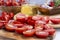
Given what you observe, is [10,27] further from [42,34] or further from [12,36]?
[42,34]

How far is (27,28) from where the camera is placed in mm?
1094

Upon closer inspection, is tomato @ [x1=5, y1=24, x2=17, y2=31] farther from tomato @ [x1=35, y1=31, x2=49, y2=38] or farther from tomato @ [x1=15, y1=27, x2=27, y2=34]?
tomato @ [x1=35, y1=31, x2=49, y2=38]

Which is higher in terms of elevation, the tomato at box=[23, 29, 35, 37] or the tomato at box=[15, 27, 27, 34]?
the tomato at box=[15, 27, 27, 34]

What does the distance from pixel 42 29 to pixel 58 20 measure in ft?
0.77

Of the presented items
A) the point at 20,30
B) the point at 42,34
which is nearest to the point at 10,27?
the point at 20,30

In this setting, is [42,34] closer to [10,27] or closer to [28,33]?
[28,33]

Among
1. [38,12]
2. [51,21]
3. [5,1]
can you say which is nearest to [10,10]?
[5,1]

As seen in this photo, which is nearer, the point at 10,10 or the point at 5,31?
the point at 5,31

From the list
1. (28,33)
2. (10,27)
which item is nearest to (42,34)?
(28,33)

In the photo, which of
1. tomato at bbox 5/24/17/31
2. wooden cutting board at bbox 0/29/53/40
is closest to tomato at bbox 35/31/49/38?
wooden cutting board at bbox 0/29/53/40

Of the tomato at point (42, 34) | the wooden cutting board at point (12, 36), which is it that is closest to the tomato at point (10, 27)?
the wooden cutting board at point (12, 36)

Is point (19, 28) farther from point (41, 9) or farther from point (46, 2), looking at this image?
point (46, 2)

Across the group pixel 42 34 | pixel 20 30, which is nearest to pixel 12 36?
pixel 20 30

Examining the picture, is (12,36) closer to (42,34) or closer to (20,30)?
(20,30)
